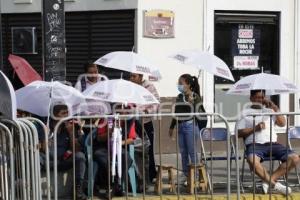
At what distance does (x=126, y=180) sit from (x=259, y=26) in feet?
19.3

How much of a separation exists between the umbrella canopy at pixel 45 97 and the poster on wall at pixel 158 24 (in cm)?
364

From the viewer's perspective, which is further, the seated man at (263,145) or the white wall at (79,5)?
the white wall at (79,5)

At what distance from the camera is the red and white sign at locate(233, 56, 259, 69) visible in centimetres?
1198

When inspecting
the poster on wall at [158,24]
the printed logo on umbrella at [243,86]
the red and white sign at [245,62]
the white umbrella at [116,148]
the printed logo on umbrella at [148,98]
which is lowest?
the white umbrella at [116,148]

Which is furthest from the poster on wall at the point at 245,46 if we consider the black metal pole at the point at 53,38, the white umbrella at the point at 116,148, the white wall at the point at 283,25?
the white umbrella at the point at 116,148

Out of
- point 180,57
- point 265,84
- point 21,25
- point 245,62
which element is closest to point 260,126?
point 265,84

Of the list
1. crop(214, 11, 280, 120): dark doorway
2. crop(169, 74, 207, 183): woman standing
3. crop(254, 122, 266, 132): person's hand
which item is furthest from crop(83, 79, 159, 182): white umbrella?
crop(214, 11, 280, 120): dark doorway

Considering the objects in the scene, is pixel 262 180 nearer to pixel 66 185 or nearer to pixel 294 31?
pixel 66 185

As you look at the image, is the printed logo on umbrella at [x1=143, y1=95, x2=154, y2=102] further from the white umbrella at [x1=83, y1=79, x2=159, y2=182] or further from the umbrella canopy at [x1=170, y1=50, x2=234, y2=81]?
the umbrella canopy at [x1=170, y1=50, x2=234, y2=81]

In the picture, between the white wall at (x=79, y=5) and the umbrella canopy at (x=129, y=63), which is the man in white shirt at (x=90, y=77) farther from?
the white wall at (x=79, y=5)

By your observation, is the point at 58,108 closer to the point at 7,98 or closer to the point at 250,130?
the point at 7,98

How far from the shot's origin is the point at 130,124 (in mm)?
7805

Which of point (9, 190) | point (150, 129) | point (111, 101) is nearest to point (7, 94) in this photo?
point (9, 190)

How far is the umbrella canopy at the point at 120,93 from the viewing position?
295 inches
